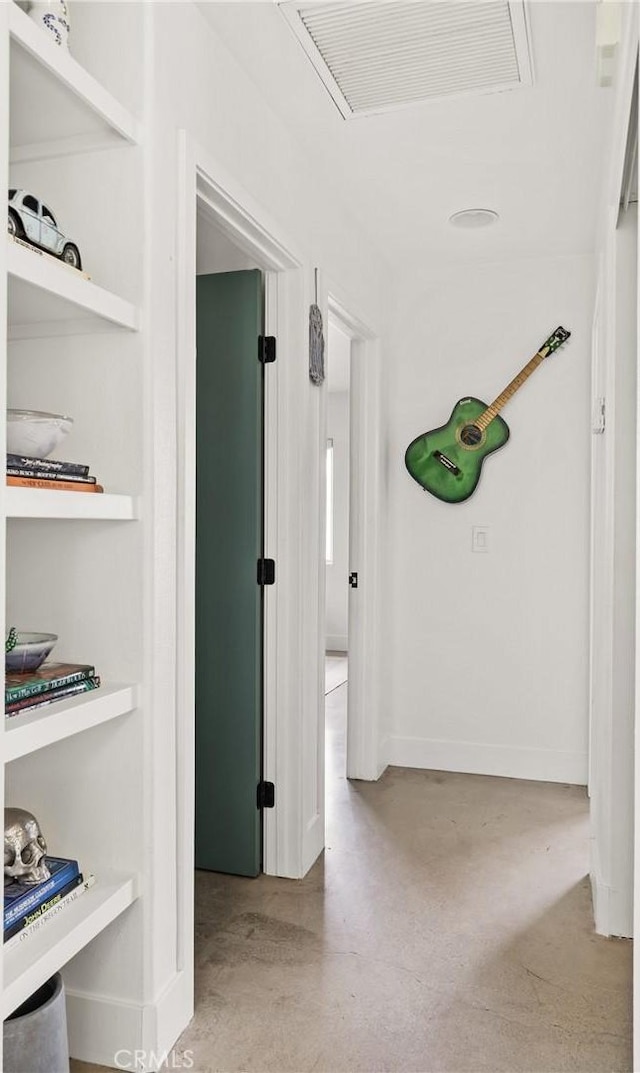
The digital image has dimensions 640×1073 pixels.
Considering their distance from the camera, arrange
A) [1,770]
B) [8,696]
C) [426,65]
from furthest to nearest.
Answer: [426,65]
[8,696]
[1,770]

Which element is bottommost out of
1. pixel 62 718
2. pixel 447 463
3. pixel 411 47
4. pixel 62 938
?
pixel 62 938

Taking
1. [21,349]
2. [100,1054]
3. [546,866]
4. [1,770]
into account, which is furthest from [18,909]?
[546,866]

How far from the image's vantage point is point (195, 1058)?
170cm

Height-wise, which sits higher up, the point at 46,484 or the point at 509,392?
the point at 509,392

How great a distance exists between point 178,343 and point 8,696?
849 millimetres

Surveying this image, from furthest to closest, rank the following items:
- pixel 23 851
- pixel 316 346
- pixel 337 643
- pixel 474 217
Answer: pixel 337 643
pixel 474 217
pixel 316 346
pixel 23 851

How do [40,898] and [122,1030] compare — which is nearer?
[40,898]

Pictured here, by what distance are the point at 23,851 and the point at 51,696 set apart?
1.05 ft

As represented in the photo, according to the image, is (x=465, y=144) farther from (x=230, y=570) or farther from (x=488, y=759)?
(x=488, y=759)

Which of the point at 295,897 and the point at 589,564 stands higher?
the point at 589,564

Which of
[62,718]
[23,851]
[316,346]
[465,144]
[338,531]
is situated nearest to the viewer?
[62,718]

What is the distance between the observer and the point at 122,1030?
5.50ft

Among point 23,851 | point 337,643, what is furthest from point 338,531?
point 23,851

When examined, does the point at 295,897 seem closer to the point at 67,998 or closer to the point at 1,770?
the point at 67,998
